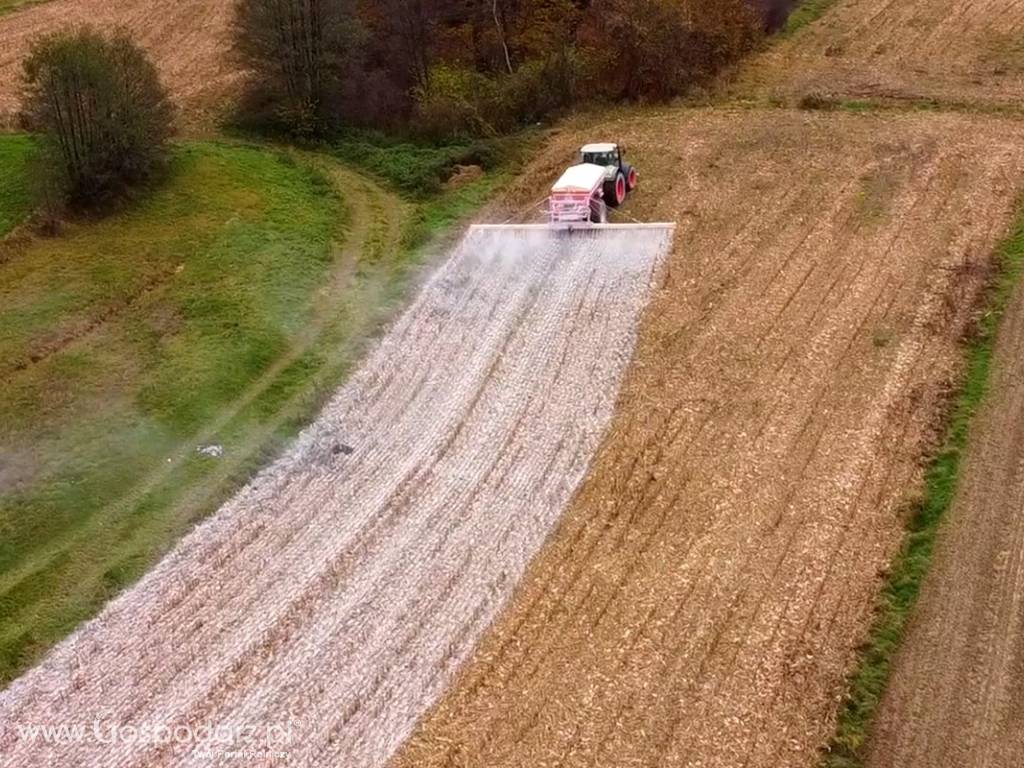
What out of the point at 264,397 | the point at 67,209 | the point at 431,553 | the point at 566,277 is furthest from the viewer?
the point at 67,209

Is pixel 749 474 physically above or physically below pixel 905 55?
below

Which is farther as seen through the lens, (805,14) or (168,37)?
(805,14)

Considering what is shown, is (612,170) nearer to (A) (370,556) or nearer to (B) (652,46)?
(B) (652,46)

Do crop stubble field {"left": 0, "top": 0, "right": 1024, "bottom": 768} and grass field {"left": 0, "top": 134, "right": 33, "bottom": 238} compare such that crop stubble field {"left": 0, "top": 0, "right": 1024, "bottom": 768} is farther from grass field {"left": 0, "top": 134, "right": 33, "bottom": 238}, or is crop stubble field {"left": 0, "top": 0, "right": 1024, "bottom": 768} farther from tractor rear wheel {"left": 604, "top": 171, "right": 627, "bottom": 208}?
grass field {"left": 0, "top": 134, "right": 33, "bottom": 238}

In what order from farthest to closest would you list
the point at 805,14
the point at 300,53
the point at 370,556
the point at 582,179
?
the point at 805,14 < the point at 300,53 < the point at 582,179 < the point at 370,556

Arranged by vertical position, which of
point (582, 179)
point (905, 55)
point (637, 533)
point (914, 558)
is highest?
point (905, 55)

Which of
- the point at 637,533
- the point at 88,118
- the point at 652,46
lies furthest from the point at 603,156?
the point at 637,533

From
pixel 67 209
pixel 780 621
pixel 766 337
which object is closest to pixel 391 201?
pixel 67 209

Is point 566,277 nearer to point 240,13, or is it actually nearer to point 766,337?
Result: point 766,337
